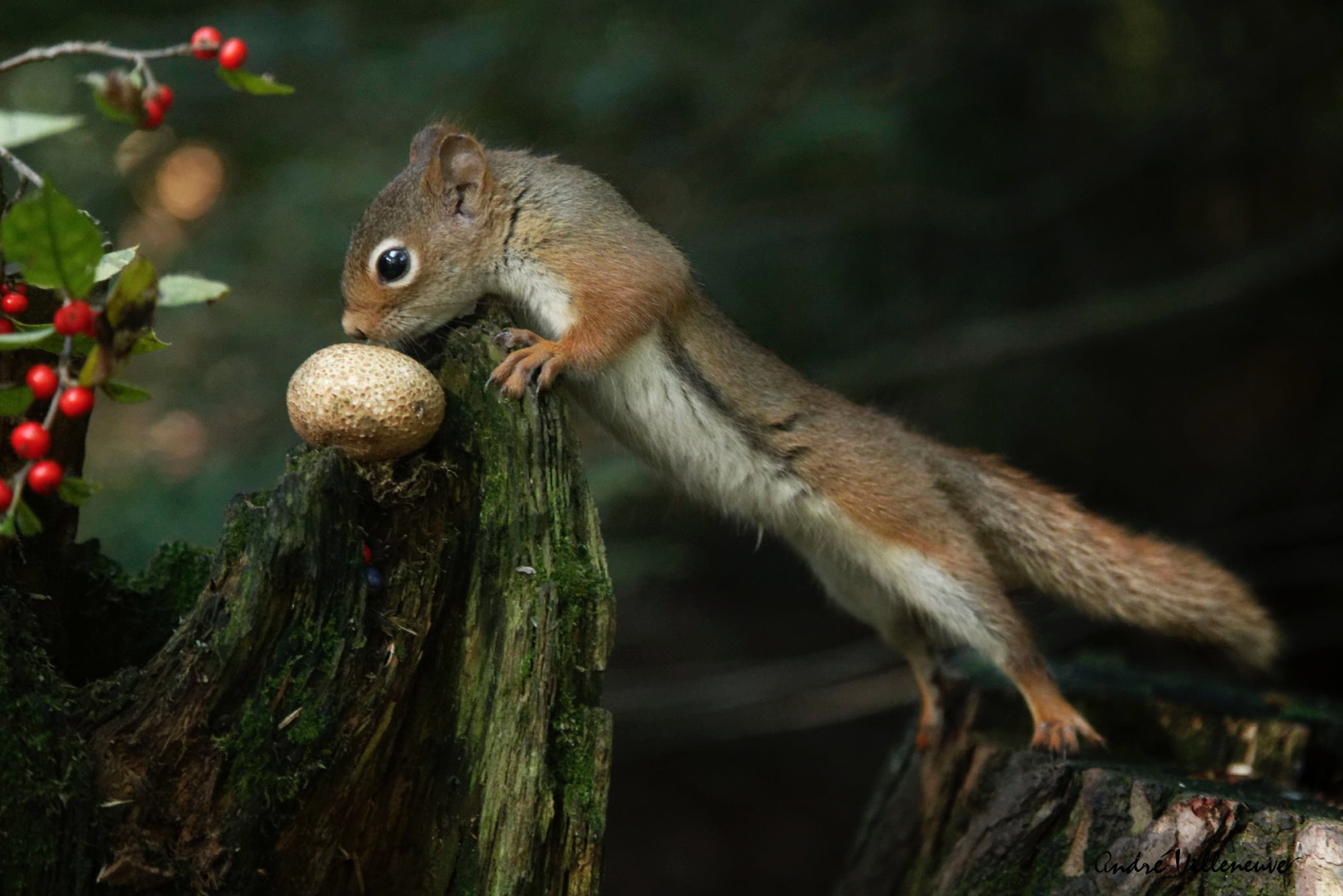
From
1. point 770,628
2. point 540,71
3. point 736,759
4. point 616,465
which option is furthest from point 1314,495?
point 540,71

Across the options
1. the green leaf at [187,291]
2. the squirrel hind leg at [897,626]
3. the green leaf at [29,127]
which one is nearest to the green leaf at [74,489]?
→ the green leaf at [187,291]

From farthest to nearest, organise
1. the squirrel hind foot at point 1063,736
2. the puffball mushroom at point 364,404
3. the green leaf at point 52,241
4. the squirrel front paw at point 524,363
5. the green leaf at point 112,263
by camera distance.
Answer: the squirrel hind foot at point 1063,736 → the squirrel front paw at point 524,363 → the puffball mushroom at point 364,404 → the green leaf at point 112,263 → the green leaf at point 52,241

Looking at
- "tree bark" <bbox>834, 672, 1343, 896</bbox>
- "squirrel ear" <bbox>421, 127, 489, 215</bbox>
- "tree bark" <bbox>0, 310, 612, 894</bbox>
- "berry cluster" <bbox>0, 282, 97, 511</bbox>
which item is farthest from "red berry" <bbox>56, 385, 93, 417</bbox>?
"tree bark" <bbox>834, 672, 1343, 896</bbox>

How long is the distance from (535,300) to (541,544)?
821mm

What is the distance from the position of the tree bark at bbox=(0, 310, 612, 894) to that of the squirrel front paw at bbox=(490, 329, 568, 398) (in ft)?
0.15

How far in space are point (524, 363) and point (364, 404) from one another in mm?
389

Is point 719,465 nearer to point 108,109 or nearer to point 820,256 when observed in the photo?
point 108,109

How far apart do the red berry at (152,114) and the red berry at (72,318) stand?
23cm

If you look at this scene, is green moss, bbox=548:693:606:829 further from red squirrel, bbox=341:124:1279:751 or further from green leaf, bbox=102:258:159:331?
green leaf, bbox=102:258:159:331

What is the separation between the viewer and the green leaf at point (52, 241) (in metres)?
1.23

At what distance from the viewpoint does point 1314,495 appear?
17.4 ft

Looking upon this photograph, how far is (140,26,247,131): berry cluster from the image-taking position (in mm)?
1387

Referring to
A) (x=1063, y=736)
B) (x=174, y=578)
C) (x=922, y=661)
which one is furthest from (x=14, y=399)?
(x=922, y=661)

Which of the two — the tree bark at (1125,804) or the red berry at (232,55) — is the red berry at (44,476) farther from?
the tree bark at (1125,804)
